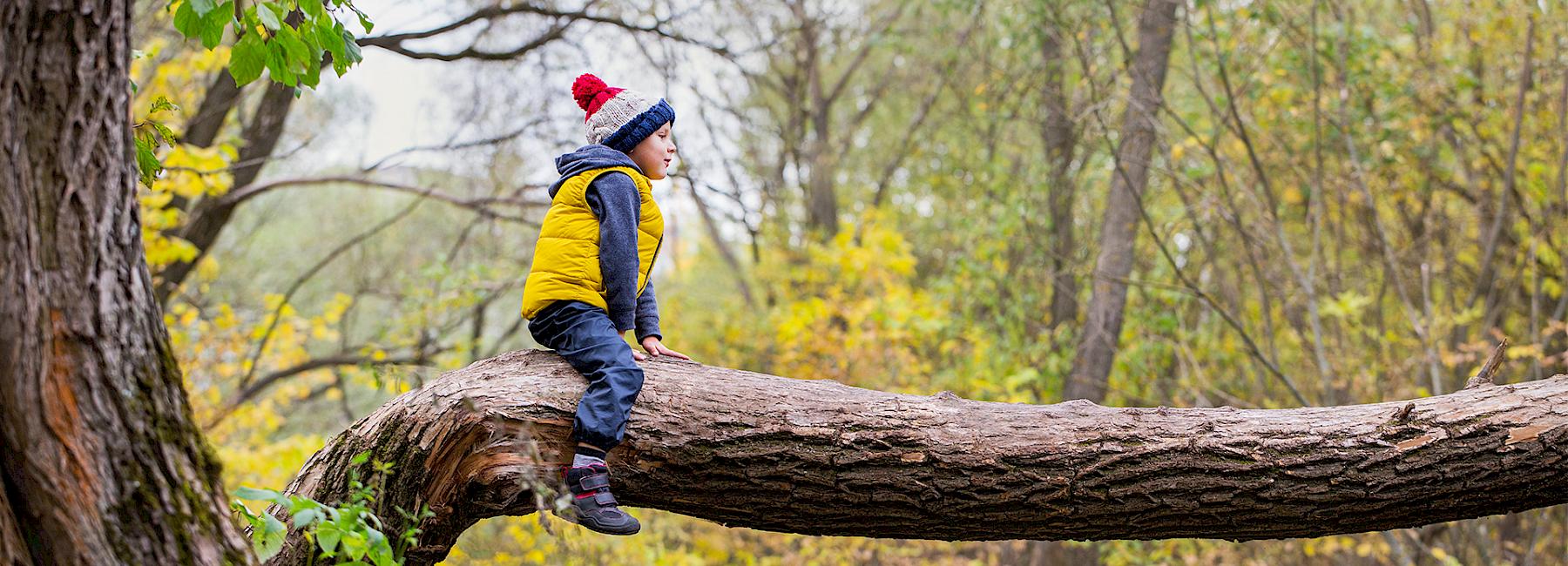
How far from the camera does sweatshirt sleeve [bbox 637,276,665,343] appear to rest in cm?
336

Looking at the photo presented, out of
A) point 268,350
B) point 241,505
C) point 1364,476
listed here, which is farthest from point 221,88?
point 1364,476

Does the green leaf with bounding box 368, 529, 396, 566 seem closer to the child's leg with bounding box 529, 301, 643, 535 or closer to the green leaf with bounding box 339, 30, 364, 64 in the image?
the child's leg with bounding box 529, 301, 643, 535

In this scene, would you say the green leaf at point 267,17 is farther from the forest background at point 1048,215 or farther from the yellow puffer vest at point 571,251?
the forest background at point 1048,215

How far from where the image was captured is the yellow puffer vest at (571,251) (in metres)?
3.11

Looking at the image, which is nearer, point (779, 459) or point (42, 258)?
point (42, 258)

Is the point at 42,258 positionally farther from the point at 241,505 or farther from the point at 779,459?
the point at 779,459

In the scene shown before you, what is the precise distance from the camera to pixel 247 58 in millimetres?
2564

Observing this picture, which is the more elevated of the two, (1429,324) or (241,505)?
(1429,324)

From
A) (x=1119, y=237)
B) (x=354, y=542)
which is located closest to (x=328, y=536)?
(x=354, y=542)

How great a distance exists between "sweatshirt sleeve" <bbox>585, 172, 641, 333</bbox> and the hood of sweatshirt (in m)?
0.05

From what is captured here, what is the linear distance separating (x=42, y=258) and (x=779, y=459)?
64.1 inches

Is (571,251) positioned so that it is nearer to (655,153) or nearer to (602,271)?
(602,271)

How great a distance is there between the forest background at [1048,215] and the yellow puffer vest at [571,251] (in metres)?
1.46

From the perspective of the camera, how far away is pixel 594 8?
350 inches
